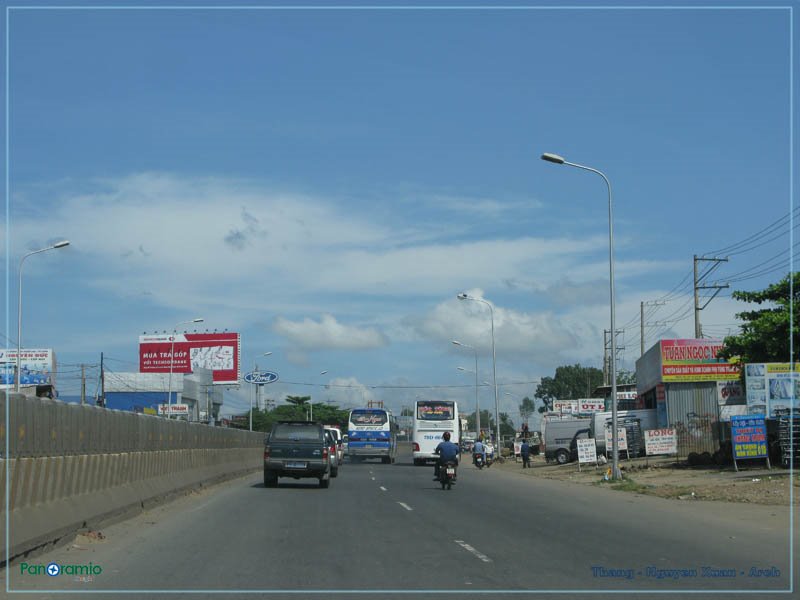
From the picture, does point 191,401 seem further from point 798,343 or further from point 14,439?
point 14,439

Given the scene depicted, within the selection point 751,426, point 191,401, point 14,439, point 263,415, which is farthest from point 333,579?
point 263,415

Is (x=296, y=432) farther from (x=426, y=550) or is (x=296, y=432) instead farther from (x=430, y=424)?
(x=430, y=424)

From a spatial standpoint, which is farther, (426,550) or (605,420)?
(605,420)

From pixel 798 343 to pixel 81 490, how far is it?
28827 mm

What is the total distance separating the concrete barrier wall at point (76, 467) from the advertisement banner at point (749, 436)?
16932mm

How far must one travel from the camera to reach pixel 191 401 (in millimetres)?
101438

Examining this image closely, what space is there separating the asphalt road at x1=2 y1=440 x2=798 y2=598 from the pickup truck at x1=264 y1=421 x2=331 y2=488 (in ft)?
18.3

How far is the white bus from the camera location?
52.8m

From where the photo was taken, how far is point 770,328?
35.2 meters

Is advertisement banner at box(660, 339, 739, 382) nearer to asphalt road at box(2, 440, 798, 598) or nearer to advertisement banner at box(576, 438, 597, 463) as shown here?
advertisement banner at box(576, 438, 597, 463)

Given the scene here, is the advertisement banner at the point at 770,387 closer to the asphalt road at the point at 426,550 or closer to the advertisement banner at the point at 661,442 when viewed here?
the advertisement banner at the point at 661,442

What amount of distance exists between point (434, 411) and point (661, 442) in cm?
1633

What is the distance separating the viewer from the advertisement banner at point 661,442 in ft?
130

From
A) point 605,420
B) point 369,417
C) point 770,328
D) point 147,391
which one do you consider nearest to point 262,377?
point 147,391
